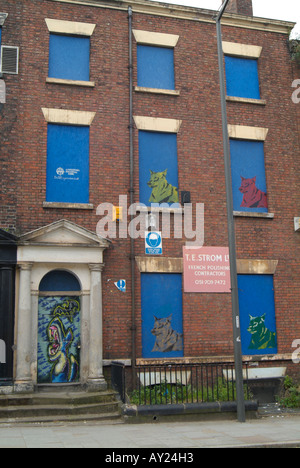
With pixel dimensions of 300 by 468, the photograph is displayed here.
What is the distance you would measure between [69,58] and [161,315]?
274 inches

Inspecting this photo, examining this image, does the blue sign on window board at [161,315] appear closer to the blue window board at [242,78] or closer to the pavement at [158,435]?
the pavement at [158,435]

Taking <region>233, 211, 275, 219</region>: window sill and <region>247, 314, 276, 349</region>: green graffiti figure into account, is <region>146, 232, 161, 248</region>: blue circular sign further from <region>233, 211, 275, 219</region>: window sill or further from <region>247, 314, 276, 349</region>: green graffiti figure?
<region>247, 314, 276, 349</region>: green graffiti figure

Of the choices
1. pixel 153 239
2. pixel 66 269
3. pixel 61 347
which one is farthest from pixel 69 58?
pixel 61 347

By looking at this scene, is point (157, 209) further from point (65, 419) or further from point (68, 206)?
point (65, 419)

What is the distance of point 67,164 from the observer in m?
12.4

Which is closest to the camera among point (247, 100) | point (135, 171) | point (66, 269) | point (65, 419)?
point (65, 419)

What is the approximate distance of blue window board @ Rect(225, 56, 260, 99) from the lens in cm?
1407

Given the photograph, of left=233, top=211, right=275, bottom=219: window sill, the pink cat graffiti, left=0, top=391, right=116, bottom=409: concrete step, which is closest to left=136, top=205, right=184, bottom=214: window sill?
left=233, top=211, right=275, bottom=219: window sill

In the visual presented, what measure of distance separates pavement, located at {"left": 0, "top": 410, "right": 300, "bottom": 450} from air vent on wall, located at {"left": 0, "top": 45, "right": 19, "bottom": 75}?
26.8 feet

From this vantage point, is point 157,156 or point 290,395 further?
point 157,156

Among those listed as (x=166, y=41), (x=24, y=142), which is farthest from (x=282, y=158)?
(x=24, y=142)

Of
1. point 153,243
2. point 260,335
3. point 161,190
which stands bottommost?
point 260,335

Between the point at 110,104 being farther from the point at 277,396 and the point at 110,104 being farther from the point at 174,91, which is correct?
the point at 277,396

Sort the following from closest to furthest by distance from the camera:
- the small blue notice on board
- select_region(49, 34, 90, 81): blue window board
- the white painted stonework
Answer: the white painted stonework → the small blue notice on board → select_region(49, 34, 90, 81): blue window board
